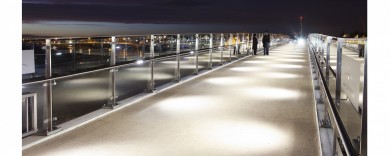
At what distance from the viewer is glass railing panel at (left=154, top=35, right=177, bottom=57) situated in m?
8.78

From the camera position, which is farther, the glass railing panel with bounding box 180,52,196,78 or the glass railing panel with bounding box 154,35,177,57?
the glass railing panel with bounding box 180,52,196,78

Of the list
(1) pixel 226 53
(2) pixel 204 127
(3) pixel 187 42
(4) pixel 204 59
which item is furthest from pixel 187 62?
(2) pixel 204 127

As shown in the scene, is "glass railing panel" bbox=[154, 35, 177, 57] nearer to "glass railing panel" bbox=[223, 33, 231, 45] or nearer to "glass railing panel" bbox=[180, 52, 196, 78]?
"glass railing panel" bbox=[180, 52, 196, 78]

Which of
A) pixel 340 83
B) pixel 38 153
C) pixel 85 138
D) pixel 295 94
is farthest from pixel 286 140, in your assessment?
pixel 295 94

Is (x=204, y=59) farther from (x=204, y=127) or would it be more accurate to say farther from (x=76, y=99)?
(x=204, y=127)

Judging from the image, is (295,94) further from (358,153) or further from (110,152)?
(358,153)

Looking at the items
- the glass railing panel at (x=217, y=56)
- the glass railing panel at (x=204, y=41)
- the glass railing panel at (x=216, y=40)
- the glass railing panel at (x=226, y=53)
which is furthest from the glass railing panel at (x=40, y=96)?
the glass railing panel at (x=226, y=53)

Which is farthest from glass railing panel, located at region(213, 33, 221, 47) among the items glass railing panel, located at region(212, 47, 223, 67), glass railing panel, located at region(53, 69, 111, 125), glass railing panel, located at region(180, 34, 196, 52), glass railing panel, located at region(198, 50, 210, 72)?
glass railing panel, located at region(53, 69, 111, 125)

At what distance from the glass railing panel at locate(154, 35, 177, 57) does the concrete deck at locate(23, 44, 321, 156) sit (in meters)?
0.78

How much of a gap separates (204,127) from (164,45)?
4577 mm

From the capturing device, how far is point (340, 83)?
4.80m

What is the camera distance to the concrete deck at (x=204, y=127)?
4676 mm
